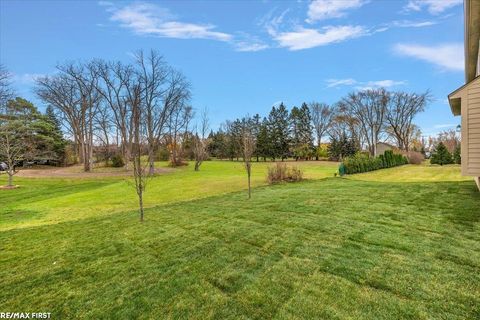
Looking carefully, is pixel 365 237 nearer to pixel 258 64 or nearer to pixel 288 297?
pixel 288 297

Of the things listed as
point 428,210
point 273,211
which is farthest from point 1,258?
point 428,210

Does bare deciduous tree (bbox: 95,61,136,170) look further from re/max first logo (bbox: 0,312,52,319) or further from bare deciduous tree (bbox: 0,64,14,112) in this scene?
re/max first logo (bbox: 0,312,52,319)

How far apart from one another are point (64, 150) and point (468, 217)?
38.2m

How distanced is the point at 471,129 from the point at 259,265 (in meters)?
5.20

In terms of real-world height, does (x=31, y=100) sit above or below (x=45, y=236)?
above

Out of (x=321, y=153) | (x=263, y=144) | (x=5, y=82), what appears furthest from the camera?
(x=263, y=144)

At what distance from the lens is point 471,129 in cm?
511

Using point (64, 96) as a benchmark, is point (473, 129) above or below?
below

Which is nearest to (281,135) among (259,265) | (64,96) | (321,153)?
(321,153)

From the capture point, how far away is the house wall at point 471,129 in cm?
500

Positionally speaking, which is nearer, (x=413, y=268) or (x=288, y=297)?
(x=288, y=297)

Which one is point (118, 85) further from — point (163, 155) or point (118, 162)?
point (163, 155)

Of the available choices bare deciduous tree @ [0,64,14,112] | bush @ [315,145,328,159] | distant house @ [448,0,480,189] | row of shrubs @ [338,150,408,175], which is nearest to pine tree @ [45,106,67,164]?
bare deciduous tree @ [0,64,14,112]

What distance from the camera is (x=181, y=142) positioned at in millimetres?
40406
